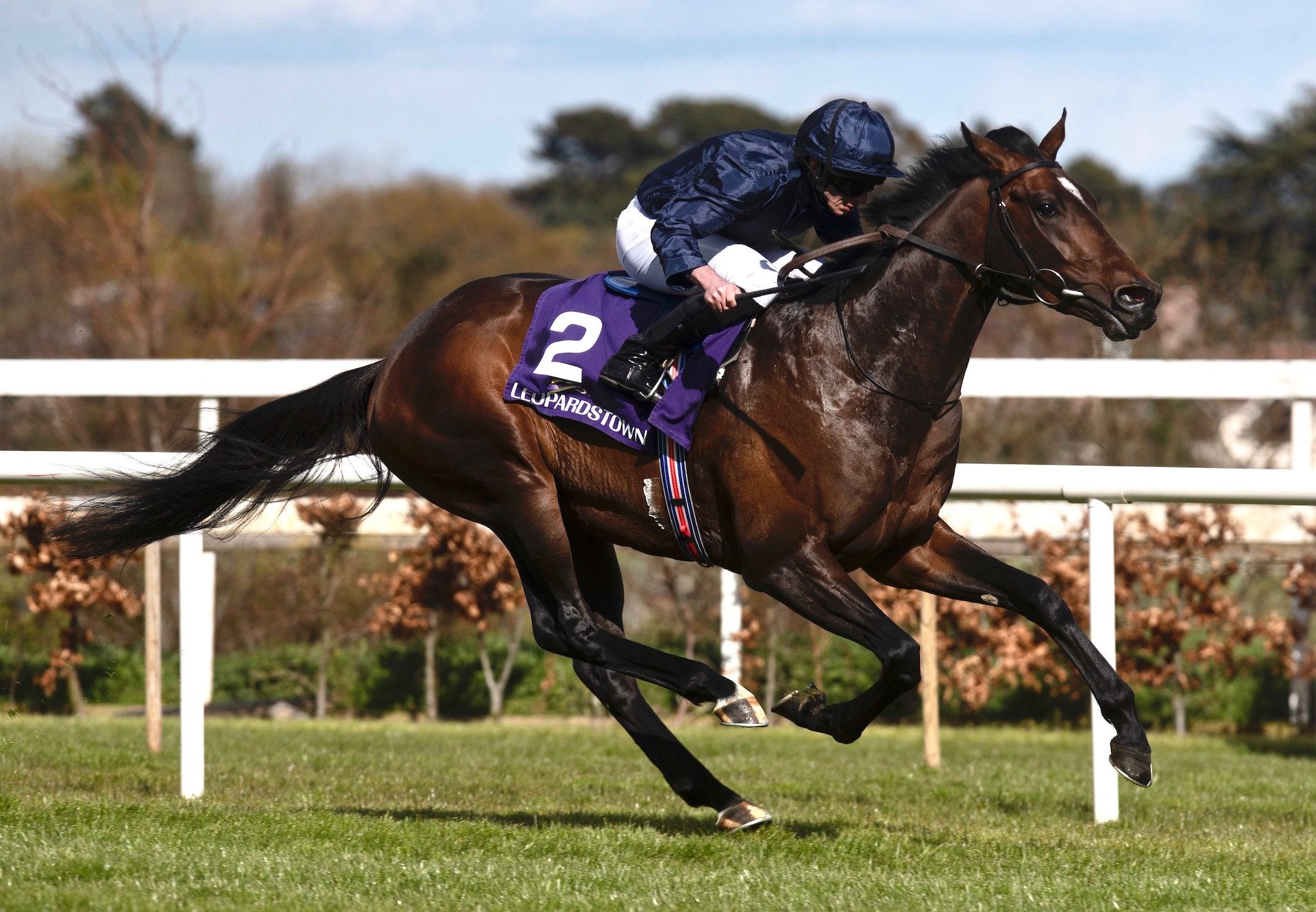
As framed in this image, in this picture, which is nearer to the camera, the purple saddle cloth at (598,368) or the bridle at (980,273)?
the bridle at (980,273)

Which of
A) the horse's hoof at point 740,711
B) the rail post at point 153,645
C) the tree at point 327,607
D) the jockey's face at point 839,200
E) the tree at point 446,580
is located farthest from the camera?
the tree at point 327,607

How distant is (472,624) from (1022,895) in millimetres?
4573

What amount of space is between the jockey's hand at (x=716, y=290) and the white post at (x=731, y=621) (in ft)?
8.49

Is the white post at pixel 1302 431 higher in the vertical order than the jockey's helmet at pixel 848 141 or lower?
lower

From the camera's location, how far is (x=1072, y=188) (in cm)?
393

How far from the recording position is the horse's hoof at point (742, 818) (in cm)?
443

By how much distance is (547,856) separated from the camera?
13.1 feet

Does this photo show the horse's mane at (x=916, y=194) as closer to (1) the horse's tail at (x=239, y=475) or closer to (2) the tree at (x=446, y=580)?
(1) the horse's tail at (x=239, y=475)

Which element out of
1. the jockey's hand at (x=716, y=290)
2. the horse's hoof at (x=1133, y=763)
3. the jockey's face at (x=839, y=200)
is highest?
the jockey's face at (x=839, y=200)

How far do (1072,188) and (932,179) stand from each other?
1.53ft

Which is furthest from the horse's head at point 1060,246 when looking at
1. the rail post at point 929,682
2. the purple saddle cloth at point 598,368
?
the rail post at point 929,682

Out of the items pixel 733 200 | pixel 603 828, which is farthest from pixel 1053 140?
pixel 603 828

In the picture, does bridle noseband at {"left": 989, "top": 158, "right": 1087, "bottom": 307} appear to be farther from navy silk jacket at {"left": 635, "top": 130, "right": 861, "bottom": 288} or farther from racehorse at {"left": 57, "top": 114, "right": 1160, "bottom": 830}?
navy silk jacket at {"left": 635, "top": 130, "right": 861, "bottom": 288}

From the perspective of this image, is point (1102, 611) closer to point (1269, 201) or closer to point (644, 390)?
point (644, 390)
